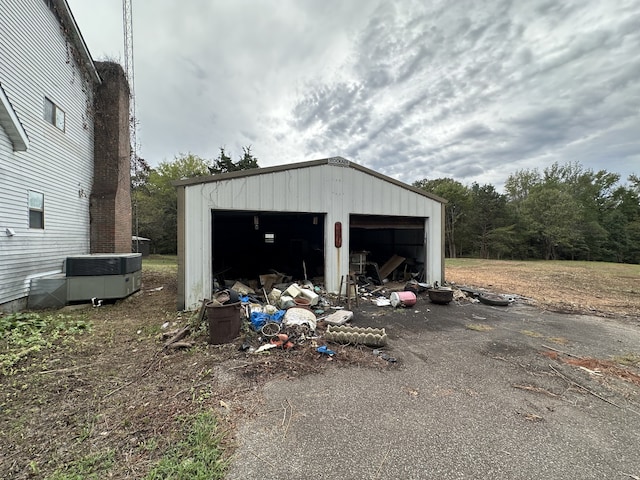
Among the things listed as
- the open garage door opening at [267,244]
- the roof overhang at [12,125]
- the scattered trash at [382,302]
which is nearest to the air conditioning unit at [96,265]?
the roof overhang at [12,125]

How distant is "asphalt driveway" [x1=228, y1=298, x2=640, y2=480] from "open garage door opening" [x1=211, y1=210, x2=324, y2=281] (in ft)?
25.0

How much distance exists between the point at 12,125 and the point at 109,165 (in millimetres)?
4777

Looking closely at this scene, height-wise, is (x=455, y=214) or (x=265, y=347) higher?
(x=455, y=214)

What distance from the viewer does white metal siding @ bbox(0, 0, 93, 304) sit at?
641cm

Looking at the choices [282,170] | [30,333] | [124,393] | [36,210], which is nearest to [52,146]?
[36,210]

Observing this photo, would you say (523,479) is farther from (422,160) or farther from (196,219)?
(422,160)

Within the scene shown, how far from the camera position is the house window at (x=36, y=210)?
7.19 meters

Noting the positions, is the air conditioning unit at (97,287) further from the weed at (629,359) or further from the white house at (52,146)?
the weed at (629,359)

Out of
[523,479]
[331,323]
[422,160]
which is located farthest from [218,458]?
[422,160]

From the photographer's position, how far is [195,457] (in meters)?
2.16

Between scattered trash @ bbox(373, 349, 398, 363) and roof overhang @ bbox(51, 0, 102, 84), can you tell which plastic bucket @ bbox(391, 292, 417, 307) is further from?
roof overhang @ bbox(51, 0, 102, 84)

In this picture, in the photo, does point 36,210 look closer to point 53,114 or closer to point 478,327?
point 53,114

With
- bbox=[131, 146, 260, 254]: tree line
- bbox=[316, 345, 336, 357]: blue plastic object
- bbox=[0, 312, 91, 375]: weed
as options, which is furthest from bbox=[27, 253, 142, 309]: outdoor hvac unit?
bbox=[131, 146, 260, 254]: tree line

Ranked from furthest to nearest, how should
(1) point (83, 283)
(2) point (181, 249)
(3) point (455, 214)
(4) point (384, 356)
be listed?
1. (3) point (455, 214)
2. (1) point (83, 283)
3. (2) point (181, 249)
4. (4) point (384, 356)
